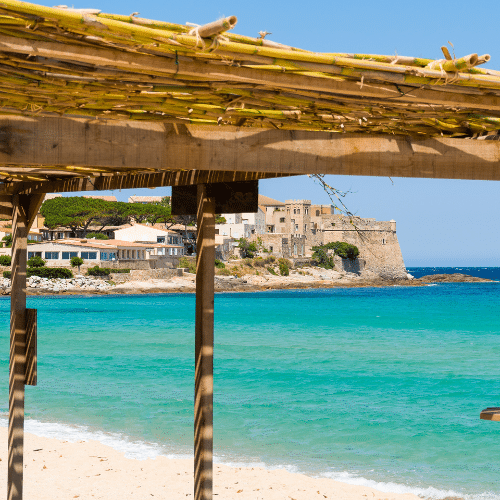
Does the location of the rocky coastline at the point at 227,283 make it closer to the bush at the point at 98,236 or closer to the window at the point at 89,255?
the window at the point at 89,255

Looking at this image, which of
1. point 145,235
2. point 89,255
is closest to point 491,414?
point 89,255

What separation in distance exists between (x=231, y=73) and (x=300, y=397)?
1057cm

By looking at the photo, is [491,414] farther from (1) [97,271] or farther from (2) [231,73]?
(1) [97,271]

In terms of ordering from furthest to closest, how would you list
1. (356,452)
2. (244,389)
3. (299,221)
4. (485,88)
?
(299,221)
(244,389)
(356,452)
(485,88)

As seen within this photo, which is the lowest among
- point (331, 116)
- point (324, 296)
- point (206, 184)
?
point (324, 296)

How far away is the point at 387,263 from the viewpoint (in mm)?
69062

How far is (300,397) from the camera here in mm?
11438

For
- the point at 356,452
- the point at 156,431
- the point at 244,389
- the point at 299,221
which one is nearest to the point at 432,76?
the point at 356,452

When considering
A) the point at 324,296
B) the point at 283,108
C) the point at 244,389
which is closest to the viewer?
the point at 283,108

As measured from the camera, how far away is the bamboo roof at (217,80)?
1245mm

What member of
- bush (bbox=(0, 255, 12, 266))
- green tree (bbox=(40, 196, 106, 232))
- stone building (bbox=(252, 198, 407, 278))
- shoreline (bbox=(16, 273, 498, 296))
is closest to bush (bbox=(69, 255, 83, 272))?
shoreline (bbox=(16, 273, 498, 296))

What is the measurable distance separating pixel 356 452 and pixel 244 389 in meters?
4.46

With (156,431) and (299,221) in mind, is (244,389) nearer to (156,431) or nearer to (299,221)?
(156,431)

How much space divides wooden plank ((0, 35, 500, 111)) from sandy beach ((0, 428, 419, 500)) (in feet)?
13.9
